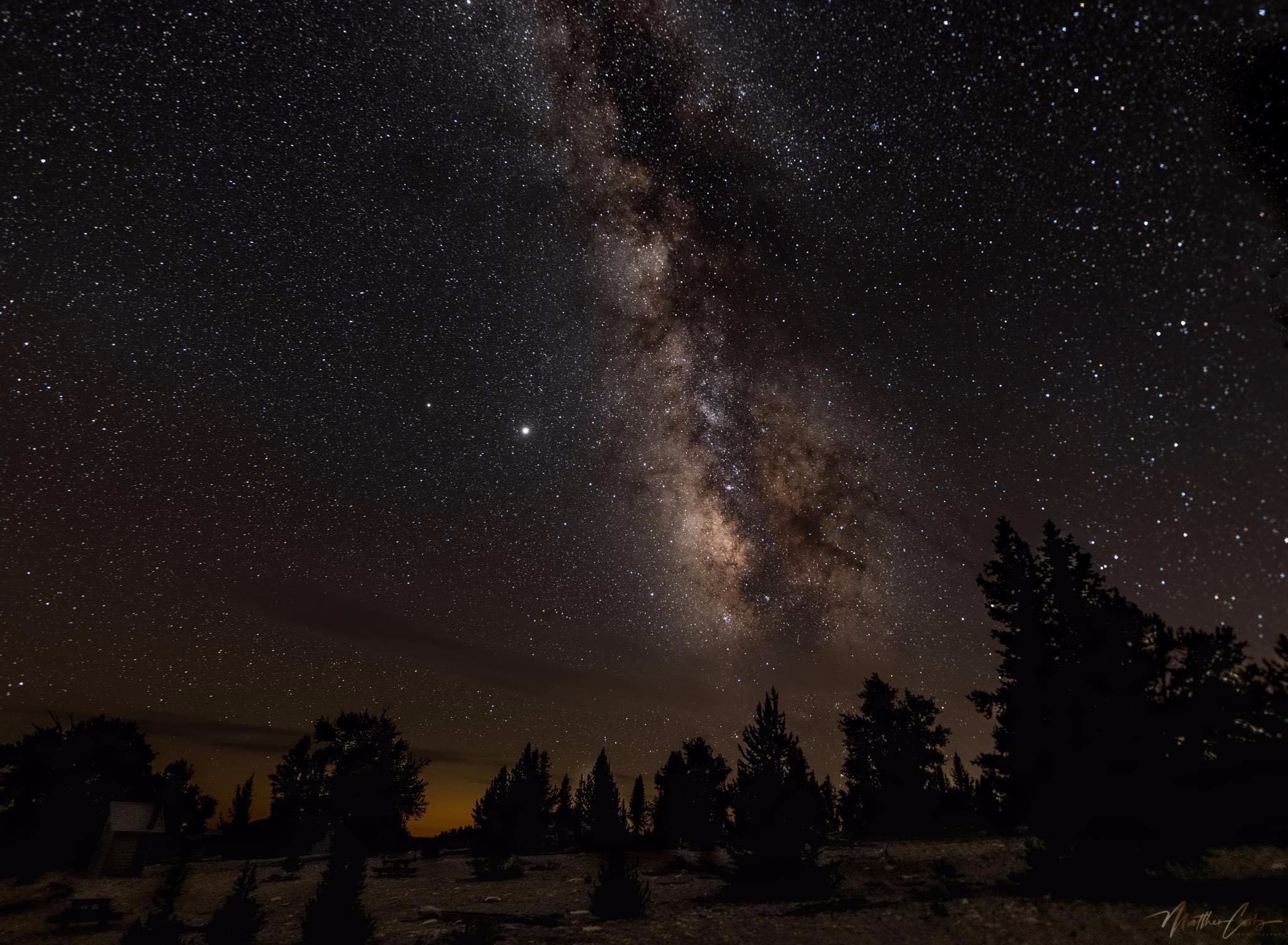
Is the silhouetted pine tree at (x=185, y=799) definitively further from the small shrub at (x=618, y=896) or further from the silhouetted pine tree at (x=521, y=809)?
the small shrub at (x=618, y=896)

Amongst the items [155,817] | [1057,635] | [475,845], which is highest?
[1057,635]

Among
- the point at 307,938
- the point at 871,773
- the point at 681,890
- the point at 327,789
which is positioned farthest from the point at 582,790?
the point at 307,938

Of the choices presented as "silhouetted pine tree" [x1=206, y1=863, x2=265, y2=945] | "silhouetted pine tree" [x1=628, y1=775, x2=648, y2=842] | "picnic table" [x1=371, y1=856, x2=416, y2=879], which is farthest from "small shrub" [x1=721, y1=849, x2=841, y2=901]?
"silhouetted pine tree" [x1=628, y1=775, x2=648, y2=842]

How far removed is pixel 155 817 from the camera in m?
34.4

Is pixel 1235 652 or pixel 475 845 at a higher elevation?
pixel 1235 652

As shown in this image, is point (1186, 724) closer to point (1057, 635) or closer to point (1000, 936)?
point (1057, 635)

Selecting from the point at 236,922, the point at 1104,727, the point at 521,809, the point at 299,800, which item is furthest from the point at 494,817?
the point at 1104,727

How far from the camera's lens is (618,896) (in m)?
16.5

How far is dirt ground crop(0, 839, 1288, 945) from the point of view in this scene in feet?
40.1

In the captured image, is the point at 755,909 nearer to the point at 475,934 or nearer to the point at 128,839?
the point at 475,934

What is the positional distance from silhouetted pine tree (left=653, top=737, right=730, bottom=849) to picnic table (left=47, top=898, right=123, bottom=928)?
1057 inches

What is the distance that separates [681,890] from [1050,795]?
1235cm
